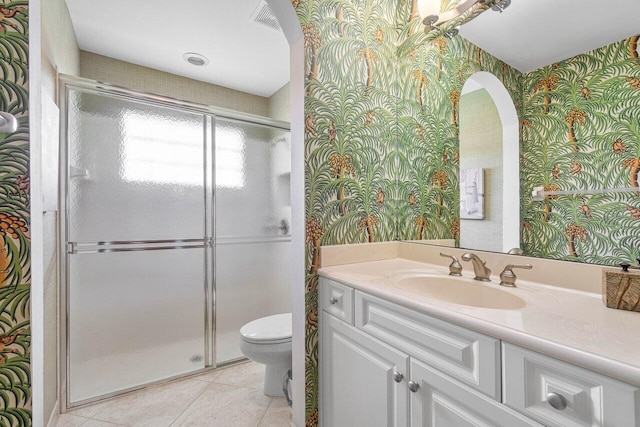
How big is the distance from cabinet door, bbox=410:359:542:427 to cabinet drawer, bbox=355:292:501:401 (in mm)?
22

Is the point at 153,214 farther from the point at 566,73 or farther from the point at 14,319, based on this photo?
the point at 566,73

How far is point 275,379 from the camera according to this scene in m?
1.79

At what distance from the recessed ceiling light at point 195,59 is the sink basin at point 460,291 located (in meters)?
2.38

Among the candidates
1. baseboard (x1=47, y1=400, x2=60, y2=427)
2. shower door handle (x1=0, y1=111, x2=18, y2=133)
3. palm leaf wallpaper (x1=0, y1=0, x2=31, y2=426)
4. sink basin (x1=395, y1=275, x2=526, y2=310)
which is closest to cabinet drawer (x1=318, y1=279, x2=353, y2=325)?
sink basin (x1=395, y1=275, x2=526, y2=310)

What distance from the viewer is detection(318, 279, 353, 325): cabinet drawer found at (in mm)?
1112

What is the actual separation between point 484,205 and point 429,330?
2.45 feet

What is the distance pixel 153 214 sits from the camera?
1922 millimetres

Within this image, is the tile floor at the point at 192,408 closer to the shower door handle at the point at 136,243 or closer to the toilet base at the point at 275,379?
the toilet base at the point at 275,379

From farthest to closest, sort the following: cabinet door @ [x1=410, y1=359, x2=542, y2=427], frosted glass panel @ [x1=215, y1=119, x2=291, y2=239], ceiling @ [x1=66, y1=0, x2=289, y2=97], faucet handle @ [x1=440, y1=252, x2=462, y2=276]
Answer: frosted glass panel @ [x1=215, y1=119, x2=291, y2=239] → ceiling @ [x1=66, y1=0, x2=289, y2=97] → faucet handle @ [x1=440, y1=252, x2=462, y2=276] → cabinet door @ [x1=410, y1=359, x2=542, y2=427]

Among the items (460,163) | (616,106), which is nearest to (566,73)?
(616,106)

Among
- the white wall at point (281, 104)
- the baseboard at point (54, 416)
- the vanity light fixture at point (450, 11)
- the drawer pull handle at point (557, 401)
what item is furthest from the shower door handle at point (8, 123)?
the white wall at point (281, 104)

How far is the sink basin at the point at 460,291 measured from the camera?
39.2 inches

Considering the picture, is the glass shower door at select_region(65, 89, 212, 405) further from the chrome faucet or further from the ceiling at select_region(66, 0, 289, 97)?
the chrome faucet

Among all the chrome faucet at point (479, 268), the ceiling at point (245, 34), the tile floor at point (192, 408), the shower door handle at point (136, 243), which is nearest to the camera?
the ceiling at point (245, 34)
